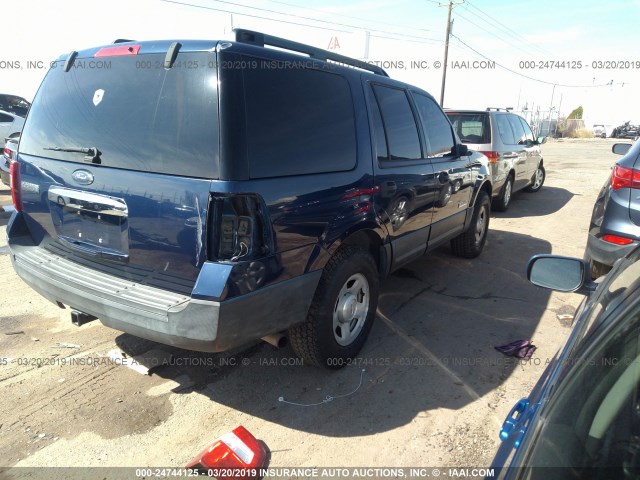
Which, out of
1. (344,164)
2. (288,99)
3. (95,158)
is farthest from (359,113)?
(95,158)

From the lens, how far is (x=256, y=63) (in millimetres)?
2445

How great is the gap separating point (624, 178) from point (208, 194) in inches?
139

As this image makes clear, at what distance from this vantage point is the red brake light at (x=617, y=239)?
3.71m

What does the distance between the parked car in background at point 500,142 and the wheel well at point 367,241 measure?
4.85 meters

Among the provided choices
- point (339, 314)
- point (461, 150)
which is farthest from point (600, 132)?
point (339, 314)

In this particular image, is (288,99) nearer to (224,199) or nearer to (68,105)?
(224,199)

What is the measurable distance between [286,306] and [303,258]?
0.96 feet

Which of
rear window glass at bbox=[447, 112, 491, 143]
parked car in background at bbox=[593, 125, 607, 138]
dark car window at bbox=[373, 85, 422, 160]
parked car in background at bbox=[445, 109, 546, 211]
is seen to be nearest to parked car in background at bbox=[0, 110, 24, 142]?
rear window glass at bbox=[447, 112, 491, 143]

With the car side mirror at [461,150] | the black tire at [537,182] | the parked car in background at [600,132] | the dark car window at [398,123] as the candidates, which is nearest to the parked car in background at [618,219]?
the car side mirror at [461,150]

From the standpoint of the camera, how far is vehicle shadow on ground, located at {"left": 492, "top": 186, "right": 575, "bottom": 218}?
29.6 feet

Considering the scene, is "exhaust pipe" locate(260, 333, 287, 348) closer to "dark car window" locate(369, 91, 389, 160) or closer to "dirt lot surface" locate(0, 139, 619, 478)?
"dirt lot surface" locate(0, 139, 619, 478)

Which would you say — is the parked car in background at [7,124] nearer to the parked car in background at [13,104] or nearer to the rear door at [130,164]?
the parked car in background at [13,104]

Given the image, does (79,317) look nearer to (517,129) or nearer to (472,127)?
(472,127)

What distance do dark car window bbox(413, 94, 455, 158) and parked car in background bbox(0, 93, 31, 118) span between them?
13.1 metres
